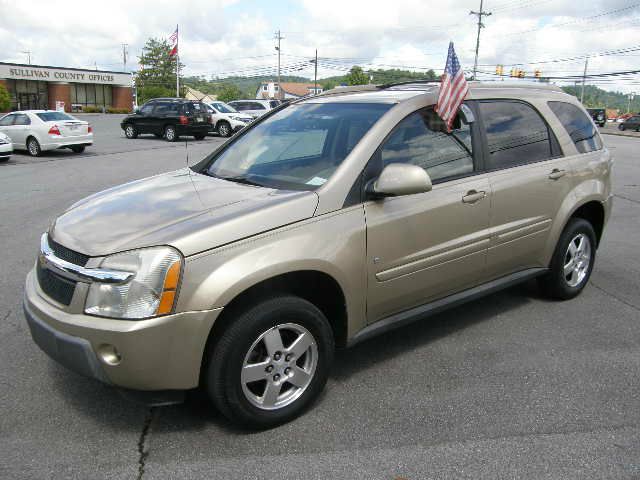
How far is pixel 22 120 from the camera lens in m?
19.5

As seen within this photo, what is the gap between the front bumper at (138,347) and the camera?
2787 mm

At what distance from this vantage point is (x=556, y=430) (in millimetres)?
3213

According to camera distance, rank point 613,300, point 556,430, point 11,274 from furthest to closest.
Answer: point 11,274 → point 613,300 → point 556,430

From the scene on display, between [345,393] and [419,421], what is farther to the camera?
[345,393]

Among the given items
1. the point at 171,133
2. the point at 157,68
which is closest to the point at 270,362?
the point at 171,133

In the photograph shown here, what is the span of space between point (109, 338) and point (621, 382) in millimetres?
3034

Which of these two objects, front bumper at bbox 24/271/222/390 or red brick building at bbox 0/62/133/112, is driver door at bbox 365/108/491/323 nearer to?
front bumper at bbox 24/271/222/390

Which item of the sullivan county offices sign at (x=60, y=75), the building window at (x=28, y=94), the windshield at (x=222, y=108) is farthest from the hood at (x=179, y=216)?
the sullivan county offices sign at (x=60, y=75)

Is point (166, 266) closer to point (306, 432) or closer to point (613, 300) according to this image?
point (306, 432)

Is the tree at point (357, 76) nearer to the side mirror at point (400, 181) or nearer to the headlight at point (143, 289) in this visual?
the side mirror at point (400, 181)

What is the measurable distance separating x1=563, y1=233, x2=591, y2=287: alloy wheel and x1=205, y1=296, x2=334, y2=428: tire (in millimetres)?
2698

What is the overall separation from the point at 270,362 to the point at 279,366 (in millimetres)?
74

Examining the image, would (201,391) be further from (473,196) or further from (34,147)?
(34,147)

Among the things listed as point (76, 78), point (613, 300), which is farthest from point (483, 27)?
point (613, 300)
